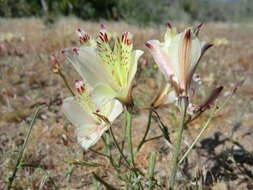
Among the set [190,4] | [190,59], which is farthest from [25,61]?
[190,4]

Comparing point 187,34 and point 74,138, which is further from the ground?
point 187,34

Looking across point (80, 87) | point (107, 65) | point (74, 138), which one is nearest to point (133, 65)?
point (107, 65)

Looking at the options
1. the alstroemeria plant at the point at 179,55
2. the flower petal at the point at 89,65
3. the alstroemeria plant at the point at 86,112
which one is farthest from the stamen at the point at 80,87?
the alstroemeria plant at the point at 179,55

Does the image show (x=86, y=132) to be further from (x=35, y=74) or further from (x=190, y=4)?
(x=190, y=4)

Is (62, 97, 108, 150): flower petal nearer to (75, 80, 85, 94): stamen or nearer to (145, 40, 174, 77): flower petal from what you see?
(75, 80, 85, 94): stamen

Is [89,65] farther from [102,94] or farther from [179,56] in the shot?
[179,56]

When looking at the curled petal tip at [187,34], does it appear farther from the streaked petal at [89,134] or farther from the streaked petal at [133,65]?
the streaked petal at [89,134]

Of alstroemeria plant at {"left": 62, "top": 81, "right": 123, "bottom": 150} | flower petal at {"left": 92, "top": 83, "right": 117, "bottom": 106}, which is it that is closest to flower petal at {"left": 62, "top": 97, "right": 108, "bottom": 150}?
alstroemeria plant at {"left": 62, "top": 81, "right": 123, "bottom": 150}
